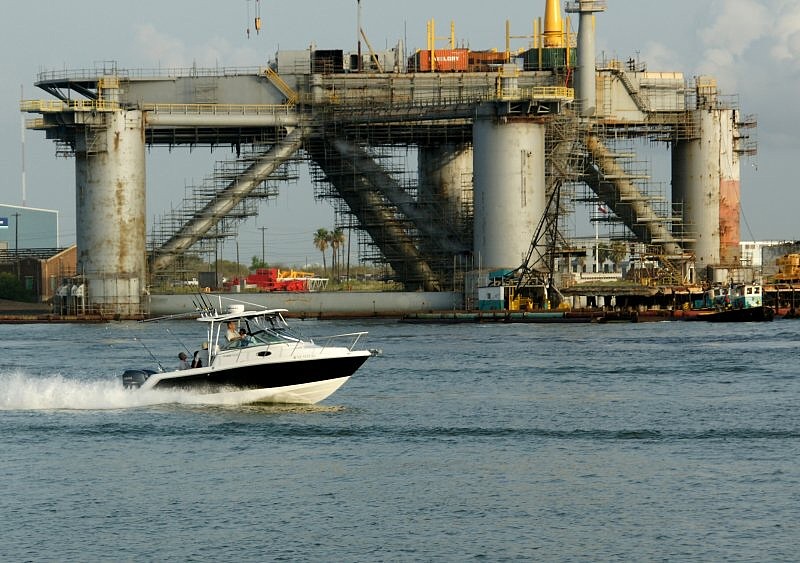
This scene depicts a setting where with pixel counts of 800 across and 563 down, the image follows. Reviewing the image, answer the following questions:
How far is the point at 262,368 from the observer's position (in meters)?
59.6

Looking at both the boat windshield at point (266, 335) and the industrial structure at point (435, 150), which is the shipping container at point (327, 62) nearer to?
the industrial structure at point (435, 150)

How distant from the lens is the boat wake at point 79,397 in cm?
6141

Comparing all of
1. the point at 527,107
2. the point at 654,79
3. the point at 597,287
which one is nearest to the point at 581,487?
the point at 527,107

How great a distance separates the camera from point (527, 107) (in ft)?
451

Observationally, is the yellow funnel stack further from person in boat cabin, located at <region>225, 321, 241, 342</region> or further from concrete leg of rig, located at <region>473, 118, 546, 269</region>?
person in boat cabin, located at <region>225, 321, 241, 342</region>

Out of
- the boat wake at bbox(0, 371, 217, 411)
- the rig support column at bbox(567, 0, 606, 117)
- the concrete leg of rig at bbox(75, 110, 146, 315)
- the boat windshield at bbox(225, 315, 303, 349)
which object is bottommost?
the boat wake at bbox(0, 371, 217, 411)

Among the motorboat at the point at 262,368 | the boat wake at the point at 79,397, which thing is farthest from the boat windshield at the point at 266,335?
the boat wake at the point at 79,397

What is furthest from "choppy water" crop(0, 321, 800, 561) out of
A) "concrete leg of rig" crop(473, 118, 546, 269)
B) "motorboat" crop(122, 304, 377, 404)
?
"concrete leg of rig" crop(473, 118, 546, 269)

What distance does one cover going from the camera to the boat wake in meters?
61.4

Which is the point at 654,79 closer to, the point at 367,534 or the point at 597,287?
the point at 597,287

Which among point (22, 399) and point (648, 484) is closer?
point (648, 484)

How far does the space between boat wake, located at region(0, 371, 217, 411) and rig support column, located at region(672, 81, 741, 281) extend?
9994 cm

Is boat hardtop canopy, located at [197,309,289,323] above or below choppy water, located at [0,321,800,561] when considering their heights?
above

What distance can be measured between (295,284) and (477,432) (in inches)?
5002
